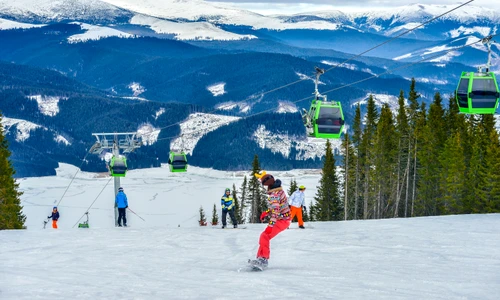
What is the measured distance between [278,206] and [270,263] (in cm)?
223

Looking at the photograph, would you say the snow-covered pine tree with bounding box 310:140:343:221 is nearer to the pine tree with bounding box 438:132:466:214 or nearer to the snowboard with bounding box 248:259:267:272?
the pine tree with bounding box 438:132:466:214

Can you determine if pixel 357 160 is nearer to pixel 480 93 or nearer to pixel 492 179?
pixel 492 179

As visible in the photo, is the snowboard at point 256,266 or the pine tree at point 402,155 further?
the pine tree at point 402,155

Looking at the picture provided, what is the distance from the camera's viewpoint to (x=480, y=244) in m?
18.6

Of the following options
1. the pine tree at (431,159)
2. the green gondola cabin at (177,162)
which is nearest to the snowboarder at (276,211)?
the green gondola cabin at (177,162)

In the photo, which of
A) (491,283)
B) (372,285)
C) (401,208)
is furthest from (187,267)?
(401,208)

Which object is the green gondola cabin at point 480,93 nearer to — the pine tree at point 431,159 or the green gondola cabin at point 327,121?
the green gondola cabin at point 327,121

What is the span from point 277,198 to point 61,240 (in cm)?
972

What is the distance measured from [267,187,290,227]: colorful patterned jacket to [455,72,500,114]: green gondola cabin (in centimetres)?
939

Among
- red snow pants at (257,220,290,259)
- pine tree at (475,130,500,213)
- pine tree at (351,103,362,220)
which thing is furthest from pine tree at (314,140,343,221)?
red snow pants at (257,220,290,259)

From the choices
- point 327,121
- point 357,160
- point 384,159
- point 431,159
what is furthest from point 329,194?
point 327,121

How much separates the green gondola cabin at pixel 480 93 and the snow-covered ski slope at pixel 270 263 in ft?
12.6

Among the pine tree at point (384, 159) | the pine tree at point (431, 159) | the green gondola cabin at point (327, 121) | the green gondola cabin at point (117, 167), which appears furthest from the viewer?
the pine tree at point (384, 159)

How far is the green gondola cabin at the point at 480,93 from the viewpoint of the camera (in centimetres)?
2150
